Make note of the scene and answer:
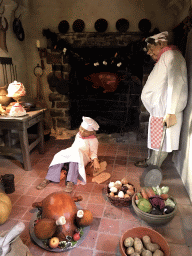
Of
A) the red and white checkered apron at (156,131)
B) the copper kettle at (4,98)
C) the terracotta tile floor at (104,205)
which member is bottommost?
the terracotta tile floor at (104,205)

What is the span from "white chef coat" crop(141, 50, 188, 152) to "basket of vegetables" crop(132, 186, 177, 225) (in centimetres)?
82

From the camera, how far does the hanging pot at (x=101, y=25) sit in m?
3.99

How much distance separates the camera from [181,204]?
2312 mm

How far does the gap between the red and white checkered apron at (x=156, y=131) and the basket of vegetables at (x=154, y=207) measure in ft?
2.63

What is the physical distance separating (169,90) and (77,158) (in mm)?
1368

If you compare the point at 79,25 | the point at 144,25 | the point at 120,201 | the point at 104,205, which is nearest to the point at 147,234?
the point at 120,201

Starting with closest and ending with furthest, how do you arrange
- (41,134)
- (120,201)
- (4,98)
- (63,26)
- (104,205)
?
(120,201) < (104,205) < (4,98) < (41,134) < (63,26)

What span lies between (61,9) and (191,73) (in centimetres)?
295

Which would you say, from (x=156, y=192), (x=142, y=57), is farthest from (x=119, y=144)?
(x=156, y=192)

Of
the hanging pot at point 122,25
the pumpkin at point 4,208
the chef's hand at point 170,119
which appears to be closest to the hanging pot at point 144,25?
the hanging pot at point 122,25

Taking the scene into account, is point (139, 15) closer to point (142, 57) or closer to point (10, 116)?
point (142, 57)

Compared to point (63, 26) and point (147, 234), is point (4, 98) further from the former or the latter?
point (147, 234)

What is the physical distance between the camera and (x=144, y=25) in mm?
3891

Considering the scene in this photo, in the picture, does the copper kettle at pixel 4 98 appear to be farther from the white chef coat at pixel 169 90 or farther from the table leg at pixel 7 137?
the white chef coat at pixel 169 90
